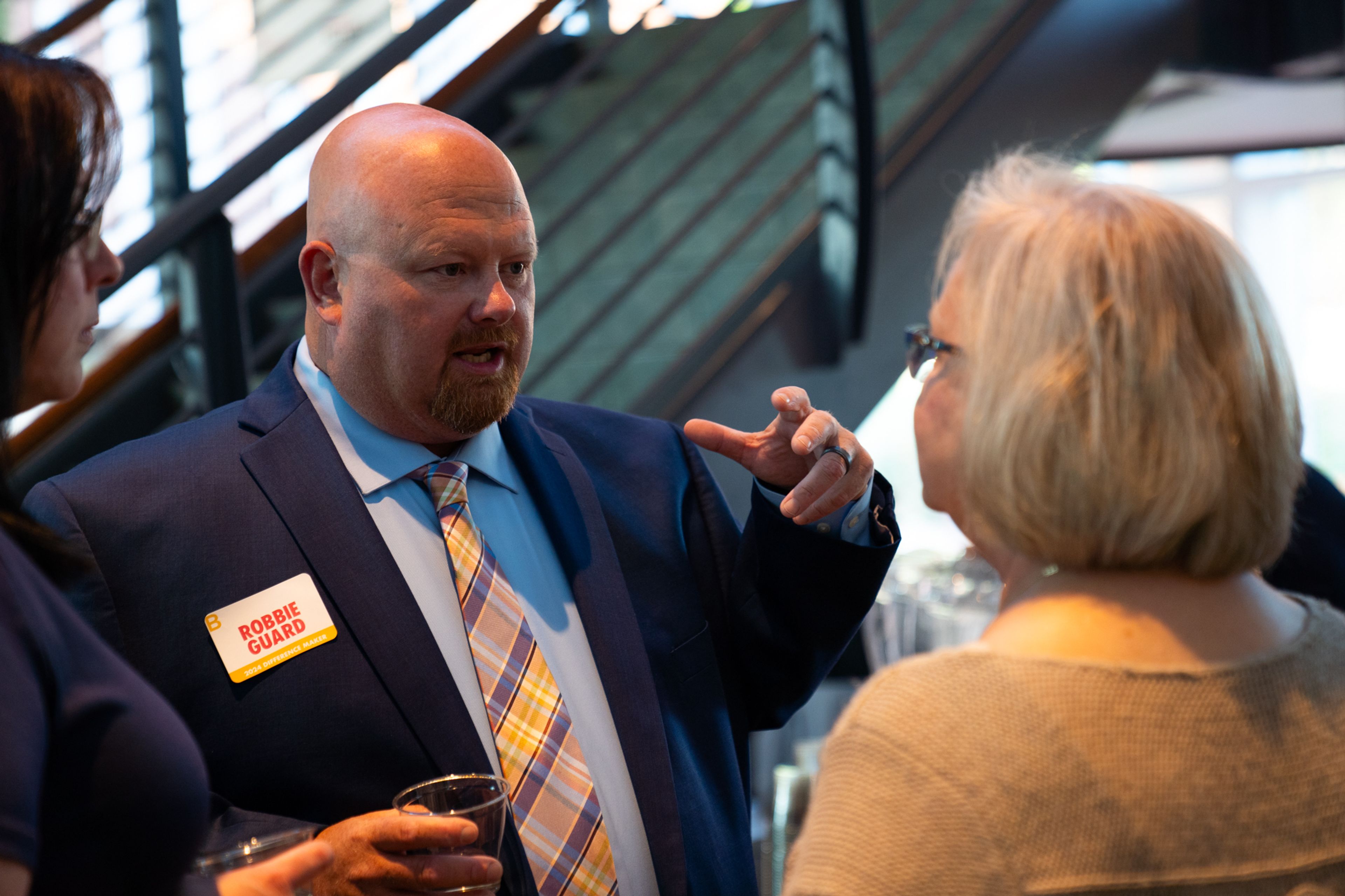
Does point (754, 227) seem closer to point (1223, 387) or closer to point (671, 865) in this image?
point (671, 865)

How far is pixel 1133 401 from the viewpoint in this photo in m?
0.91

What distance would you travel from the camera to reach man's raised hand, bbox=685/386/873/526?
1471 mm

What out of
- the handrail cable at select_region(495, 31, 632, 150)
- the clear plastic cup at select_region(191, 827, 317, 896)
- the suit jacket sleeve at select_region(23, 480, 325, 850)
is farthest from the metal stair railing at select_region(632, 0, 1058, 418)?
the clear plastic cup at select_region(191, 827, 317, 896)

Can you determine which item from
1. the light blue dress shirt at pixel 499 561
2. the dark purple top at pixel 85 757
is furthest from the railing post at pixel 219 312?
the dark purple top at pixel 85 757

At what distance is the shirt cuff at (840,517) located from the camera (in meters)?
1.61

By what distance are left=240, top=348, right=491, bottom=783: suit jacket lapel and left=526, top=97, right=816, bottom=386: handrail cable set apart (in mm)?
1288

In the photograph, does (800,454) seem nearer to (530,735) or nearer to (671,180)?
(530,735)

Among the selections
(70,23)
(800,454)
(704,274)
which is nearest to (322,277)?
(800,454)

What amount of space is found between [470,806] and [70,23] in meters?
2.49

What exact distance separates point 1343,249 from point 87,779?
294 inches

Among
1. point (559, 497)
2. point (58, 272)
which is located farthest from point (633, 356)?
point (58, 272)

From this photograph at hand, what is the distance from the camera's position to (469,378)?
1.58 m

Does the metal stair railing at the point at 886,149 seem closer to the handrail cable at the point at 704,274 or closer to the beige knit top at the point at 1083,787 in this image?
the handrail cable at the point at 704,274

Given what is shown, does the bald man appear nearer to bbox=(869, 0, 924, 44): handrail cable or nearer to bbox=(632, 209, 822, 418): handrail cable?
bbox=(632, 209, 822, 418): handrail cable
